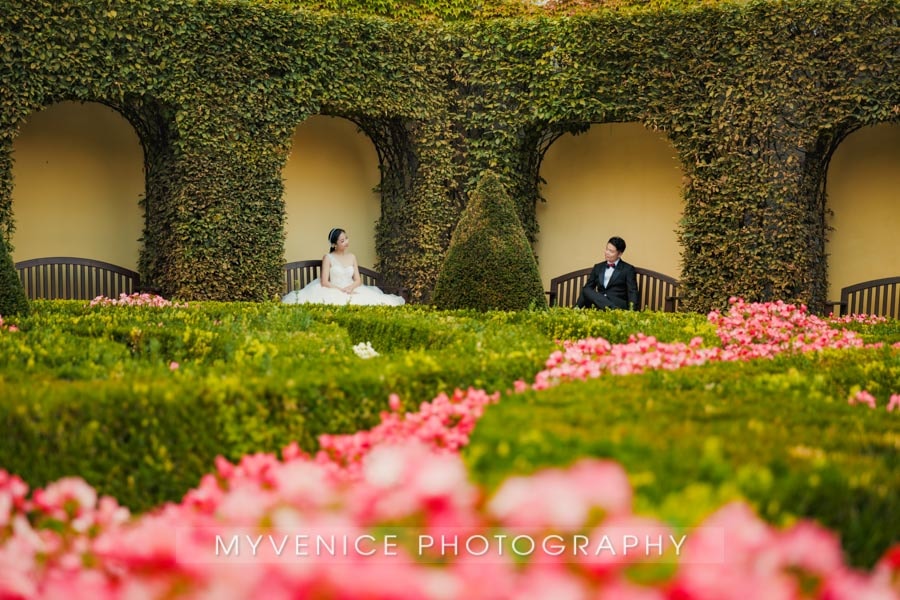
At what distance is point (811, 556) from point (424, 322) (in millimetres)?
5953

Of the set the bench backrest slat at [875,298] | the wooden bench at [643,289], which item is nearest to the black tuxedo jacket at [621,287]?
→ the wooden bench at [643,289]

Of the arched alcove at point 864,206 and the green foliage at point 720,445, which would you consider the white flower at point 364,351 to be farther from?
the arched alcove at point 864,206

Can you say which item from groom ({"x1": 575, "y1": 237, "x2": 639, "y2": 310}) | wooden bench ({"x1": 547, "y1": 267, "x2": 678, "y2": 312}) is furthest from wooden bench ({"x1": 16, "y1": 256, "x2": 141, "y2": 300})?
groom ({"x1": 575, "y1": 237, "x2": 639, "y2": 310})

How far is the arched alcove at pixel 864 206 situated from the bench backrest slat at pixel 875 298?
1.26ft

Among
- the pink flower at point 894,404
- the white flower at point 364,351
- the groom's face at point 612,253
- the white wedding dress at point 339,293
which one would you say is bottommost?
the white flower at point 364,351

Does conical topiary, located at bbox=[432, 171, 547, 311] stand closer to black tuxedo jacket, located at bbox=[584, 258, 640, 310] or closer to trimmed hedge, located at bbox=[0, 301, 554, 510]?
black tuxedo jacket, located at bbox=[584, 258, 640, 310]

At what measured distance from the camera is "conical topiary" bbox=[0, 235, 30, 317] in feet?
24.7

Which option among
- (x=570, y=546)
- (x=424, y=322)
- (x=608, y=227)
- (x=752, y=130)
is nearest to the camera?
(x=570, y=546)

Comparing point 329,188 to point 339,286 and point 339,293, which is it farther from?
point 339,293

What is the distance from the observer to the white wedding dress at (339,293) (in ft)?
41.2

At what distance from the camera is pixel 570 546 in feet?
4.99

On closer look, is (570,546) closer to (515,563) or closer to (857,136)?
(515,563)

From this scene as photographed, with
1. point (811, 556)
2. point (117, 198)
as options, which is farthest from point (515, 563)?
point (117, 198)

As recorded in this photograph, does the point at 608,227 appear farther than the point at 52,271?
Yes
